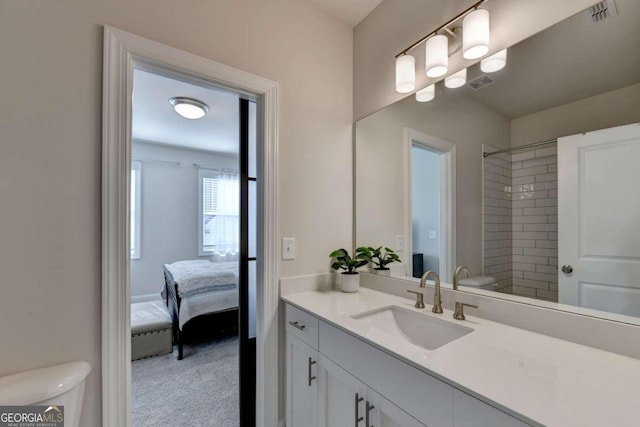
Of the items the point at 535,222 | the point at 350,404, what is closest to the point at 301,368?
the point at 350,404

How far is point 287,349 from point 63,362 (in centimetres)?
92

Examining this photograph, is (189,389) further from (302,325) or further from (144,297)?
(144,297)

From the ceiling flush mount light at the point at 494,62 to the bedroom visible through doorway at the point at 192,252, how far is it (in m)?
1.20

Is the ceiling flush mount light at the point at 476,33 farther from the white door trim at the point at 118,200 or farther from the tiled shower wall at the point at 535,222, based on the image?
the white door trim at the point at 118,200

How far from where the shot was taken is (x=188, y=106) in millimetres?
2779

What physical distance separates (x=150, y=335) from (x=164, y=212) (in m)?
2.45

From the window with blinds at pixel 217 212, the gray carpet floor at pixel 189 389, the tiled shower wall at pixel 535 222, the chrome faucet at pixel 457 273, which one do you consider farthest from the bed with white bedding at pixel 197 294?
the tiled shower wall at pixel 535 222

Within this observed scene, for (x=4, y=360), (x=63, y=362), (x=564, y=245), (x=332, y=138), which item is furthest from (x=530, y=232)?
(x=4, y=360)

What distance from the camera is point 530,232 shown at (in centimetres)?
111

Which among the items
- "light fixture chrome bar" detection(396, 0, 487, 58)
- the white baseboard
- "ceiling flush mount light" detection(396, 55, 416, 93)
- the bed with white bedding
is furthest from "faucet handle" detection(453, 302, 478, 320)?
the white baseboard

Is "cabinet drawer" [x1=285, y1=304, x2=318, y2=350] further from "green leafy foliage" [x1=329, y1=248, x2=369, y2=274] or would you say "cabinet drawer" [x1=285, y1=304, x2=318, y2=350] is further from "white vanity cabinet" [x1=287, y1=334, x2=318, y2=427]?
"green leafy foliage" [x1=329, y1=248, x2=369, y2=274]

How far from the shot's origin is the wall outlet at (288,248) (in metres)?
1.56

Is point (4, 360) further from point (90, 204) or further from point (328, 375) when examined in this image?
point (328, 375)

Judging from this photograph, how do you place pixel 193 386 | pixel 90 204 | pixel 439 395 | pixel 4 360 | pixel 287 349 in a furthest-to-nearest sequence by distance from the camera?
pixel 193 386
pixel 287 349
pixel 90 204
pixel 4 360
pixel 439 395
